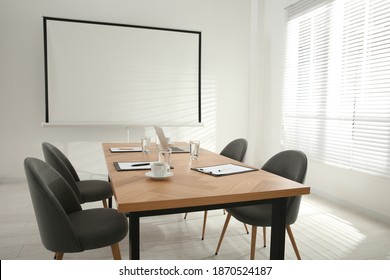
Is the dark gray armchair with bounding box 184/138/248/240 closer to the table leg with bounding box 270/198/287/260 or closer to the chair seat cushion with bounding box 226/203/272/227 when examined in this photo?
the chair seat cushion with bounding box 226/203/272/227

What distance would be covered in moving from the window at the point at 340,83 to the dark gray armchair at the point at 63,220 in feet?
9.14

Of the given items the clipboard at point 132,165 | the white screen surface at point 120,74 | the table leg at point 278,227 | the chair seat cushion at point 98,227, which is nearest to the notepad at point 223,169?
the clipboard at point 132,165

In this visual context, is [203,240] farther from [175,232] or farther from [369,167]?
[369,167]

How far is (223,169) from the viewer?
194 cm

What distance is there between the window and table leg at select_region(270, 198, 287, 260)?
208cm

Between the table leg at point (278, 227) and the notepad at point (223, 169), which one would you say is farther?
the notepad at point (223, 169)

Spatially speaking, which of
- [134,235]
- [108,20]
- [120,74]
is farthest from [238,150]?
[108,20]

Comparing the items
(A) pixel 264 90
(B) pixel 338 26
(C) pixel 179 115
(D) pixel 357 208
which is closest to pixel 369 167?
(D) pixel 357 208

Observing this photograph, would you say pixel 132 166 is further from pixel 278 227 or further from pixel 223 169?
pixel 278 227

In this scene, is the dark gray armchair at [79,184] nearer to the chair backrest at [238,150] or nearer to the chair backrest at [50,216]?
the chair backrest at [50,216]

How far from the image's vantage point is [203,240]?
2.60 metres

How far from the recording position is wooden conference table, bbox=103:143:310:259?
127cm

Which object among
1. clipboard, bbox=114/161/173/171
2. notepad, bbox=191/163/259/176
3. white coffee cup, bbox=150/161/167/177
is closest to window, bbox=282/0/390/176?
notepad, bbox=191/163/259/176

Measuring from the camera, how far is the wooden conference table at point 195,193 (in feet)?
4.16
